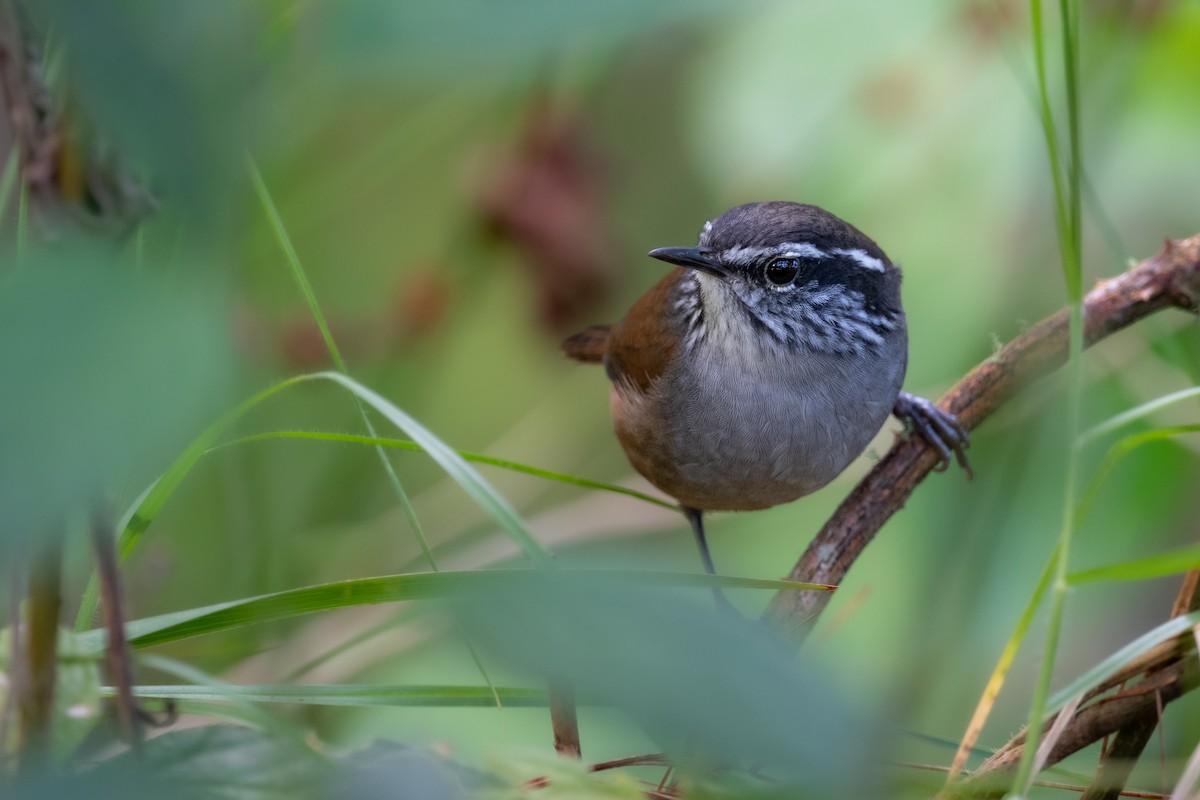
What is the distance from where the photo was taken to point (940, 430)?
3238 millimetres

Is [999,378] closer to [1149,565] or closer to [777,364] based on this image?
[777,364]

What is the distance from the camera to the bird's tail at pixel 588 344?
13.5ft

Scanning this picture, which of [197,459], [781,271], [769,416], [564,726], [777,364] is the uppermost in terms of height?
[781,271]

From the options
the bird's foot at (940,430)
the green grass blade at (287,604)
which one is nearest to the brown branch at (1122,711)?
the green grass blade at (287,604)

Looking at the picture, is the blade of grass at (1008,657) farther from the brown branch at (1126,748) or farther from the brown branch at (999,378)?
the brown branch at (999,378)

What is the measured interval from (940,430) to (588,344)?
142 cm

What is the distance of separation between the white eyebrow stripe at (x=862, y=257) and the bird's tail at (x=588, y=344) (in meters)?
1.09

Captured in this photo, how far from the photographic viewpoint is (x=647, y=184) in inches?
258

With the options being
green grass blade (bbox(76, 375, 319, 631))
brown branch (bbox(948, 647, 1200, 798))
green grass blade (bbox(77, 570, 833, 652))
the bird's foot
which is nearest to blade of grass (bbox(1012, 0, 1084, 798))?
brown branch (bbox(948, 647, 1200, 798))

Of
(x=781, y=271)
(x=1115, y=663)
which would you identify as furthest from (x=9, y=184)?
(x=781, y=271)

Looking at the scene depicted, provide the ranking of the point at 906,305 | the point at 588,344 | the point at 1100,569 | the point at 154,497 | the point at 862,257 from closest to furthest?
the point at 1100,569 → the point at 154,497 → the point at 862,257 → the point at 906,305 → the point at 588,344

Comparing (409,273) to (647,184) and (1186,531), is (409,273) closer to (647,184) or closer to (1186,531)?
(647,184)

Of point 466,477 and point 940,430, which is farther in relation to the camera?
point 940,430

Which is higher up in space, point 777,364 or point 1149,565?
point 777,364
